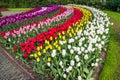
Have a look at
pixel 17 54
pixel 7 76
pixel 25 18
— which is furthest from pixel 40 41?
pixel 25 18

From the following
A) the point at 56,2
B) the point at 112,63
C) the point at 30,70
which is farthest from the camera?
the point at 56,2

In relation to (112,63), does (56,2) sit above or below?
below

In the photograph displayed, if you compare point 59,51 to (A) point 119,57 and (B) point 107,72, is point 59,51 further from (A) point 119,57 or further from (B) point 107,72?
(A) point 119,57

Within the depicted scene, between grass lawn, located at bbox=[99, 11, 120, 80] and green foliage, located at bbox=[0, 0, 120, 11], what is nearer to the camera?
grass lawn, located at bbox=[99, 11, 120, 80]

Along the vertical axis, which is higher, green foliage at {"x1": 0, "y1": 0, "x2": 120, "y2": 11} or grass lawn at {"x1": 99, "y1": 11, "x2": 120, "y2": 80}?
grass lawn at {"x1": 99, "y1": 11, "x2": 120, "y2": 80}

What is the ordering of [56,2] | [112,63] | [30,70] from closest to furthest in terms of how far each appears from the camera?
1. [30,70]
2. [112,63]
3. [56,2]

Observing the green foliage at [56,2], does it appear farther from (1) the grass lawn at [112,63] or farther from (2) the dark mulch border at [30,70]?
(2) the dark mulch border at [30,70]

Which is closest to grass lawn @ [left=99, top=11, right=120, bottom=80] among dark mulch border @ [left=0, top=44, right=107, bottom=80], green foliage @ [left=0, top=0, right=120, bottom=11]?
dark mulch border @ [left=0, top=44, right=107, bottom=80]

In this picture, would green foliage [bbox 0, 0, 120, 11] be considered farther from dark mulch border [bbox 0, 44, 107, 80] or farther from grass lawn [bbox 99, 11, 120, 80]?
dark mulch border [bbox 0, 44, 107, 80]

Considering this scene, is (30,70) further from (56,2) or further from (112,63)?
(56,2)

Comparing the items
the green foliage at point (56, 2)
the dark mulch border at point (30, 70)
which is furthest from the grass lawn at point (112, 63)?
the green foliage at point (56, 2)

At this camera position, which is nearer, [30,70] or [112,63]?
[30,70]

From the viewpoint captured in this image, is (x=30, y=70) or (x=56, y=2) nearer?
(x=30, y=70)

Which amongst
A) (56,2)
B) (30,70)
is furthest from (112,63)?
(56,2)
